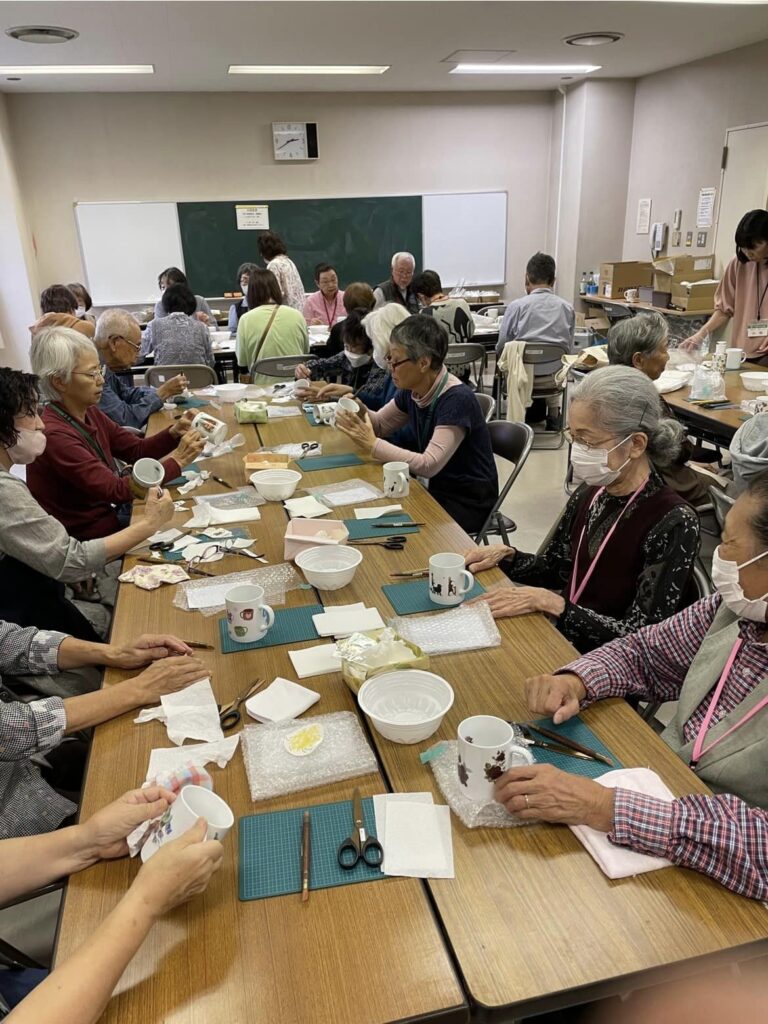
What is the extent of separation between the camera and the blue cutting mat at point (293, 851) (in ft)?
3.25

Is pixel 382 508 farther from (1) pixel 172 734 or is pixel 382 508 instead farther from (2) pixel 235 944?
(2) pixel 235 944

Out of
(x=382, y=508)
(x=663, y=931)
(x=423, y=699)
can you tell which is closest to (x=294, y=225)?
(x=382, y=508)

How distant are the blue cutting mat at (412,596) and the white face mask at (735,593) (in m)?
0.62

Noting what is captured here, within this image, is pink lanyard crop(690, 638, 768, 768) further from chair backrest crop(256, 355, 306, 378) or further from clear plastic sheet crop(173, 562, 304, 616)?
chair backrest crop(256, 355, 306, 378)

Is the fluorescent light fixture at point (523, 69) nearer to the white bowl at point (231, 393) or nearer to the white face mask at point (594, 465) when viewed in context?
the white bowl at point (231, 393)

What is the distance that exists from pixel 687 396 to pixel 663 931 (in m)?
3.34

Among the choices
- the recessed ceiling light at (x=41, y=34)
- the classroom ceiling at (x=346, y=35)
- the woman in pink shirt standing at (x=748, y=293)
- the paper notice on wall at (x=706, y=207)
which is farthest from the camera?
the paper notice on wall at (x=706, y=207)

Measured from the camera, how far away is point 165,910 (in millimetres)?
915

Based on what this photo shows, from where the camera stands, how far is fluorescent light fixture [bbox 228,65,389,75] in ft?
20.7

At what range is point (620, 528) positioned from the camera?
69.8 inches

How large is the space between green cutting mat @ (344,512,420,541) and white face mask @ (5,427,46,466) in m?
0.92

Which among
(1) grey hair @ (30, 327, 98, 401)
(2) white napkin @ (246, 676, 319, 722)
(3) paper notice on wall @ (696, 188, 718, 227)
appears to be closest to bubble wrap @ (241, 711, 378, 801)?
(2) white napkin @ (246, 676, 319, 722)

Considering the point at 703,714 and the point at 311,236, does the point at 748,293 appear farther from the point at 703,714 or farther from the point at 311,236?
the point at 311,236

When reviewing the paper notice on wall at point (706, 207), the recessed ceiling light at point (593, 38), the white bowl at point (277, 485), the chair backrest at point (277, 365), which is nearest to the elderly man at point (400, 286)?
the chair backrest at point (277, 365)
